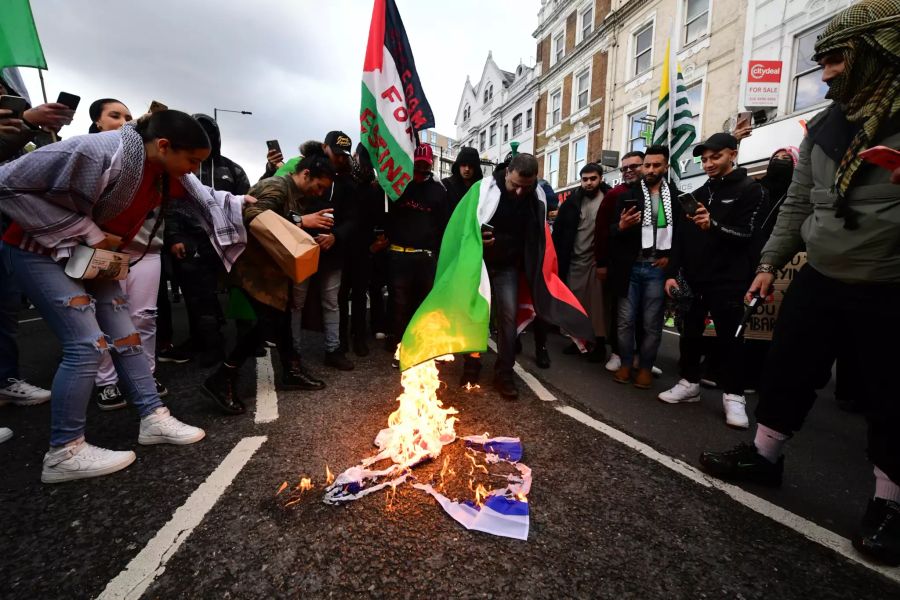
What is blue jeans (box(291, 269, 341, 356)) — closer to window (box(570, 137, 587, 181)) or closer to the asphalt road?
the asphalt road

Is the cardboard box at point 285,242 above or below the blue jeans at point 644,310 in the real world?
above

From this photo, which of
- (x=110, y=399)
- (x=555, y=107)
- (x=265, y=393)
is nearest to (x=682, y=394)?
(x=265, y=393)

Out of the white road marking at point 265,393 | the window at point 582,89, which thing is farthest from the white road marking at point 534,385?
the window at point 582,89

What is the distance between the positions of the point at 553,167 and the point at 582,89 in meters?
3.95

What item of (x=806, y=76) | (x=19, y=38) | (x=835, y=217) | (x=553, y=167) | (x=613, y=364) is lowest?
(x=613, y=364)

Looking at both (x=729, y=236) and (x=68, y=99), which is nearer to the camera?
(x=68, y=99)

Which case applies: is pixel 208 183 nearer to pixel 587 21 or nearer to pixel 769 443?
pixel 769 443

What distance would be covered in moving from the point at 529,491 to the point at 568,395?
1814mm

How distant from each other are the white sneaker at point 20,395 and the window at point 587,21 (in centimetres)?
2270

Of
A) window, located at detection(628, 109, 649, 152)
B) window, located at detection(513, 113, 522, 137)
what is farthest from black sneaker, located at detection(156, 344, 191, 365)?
window, located at detection(513, 113, 522, 137)

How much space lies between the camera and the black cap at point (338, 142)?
172 inches

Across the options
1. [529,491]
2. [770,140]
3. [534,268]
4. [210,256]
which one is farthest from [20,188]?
[770,140]

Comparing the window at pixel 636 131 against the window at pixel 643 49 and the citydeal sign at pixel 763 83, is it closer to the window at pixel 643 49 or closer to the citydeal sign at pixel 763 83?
the window at pixel 643 49

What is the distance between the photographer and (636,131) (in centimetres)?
1683
